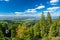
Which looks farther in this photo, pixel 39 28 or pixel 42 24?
pixel 42 24

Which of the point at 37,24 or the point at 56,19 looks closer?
the point at 37,24

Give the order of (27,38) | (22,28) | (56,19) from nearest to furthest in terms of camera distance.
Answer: (27,38), (22,28), (56,19)

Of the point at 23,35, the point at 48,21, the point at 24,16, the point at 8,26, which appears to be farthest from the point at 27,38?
the point at 48,21

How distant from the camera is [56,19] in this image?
93.9ft

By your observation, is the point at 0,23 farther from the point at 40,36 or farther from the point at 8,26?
the point at 40,36

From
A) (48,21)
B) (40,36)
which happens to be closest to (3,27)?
(40,36)

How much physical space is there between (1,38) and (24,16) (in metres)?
7.04

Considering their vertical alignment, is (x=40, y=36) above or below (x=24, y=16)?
below

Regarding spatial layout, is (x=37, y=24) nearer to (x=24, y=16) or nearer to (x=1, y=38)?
(x=24, y=16)

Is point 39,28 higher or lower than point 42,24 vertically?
lower

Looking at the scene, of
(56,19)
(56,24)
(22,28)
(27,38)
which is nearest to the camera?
(27,38)

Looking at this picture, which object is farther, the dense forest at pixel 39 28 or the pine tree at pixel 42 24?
the pine tree at pixel 42 24

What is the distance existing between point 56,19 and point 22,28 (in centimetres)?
1091

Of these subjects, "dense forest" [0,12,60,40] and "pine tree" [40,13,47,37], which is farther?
"pine tree" [40,13,47,37]
